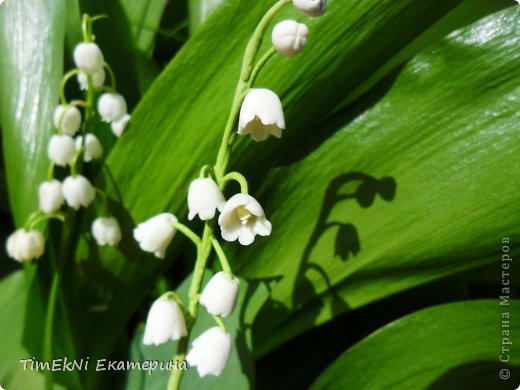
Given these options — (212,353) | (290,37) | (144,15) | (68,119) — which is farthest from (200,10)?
(212,353)

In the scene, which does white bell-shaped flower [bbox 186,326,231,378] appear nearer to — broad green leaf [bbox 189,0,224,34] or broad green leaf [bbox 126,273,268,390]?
broad green leaf [bbox 126,273,268,390]

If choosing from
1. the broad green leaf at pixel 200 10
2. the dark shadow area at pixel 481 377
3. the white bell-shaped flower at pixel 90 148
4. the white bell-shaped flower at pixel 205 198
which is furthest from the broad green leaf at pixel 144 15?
the dark shadow area at pixel 481 377

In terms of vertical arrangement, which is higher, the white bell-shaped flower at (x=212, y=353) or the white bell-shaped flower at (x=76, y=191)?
the white bell-shaped flower at (x=76, y=191)

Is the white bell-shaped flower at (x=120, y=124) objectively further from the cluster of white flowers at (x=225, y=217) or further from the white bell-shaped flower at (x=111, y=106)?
the cluster of white flowers at (x=225, y=217)

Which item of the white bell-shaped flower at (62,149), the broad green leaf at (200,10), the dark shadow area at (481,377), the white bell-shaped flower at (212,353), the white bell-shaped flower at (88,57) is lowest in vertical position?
the white bell-shaped flower at (212,353)

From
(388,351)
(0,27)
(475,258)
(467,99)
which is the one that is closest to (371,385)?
(388,351)

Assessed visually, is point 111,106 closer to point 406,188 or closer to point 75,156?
point 75,156

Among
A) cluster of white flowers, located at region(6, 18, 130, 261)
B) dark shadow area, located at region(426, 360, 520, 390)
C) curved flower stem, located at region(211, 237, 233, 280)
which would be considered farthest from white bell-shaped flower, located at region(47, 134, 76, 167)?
dark shadow area, located at region(426, 360, 520, 390)
